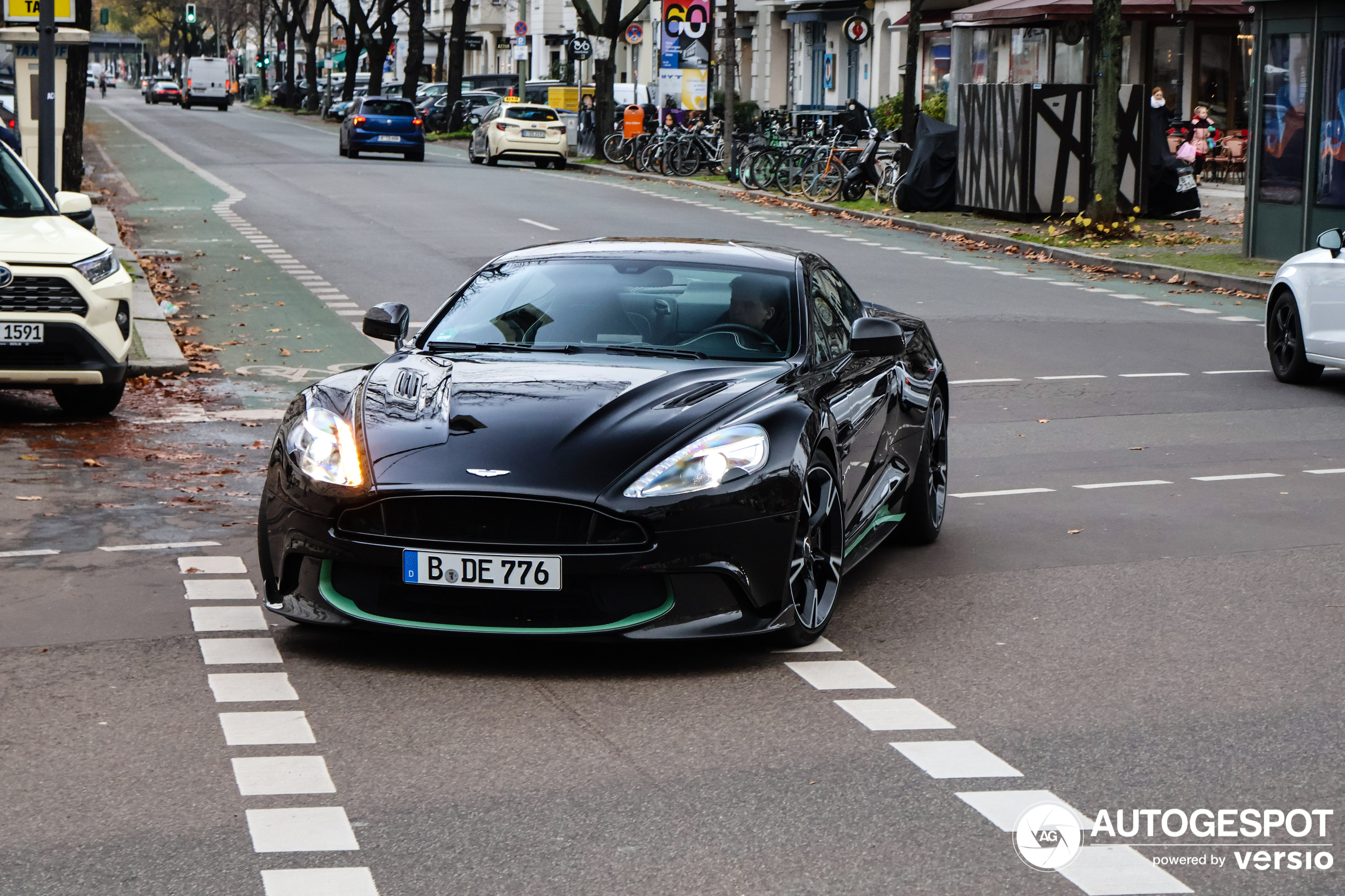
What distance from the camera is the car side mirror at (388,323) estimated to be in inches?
299

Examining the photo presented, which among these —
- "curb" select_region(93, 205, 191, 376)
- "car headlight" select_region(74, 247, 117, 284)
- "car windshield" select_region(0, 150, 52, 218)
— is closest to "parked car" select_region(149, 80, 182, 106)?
"curb" select_region(93, 205, 191, 376)

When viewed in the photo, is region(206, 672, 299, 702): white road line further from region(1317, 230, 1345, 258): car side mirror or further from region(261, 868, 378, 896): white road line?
region(1317, 230, 1345, 258): car side mirror

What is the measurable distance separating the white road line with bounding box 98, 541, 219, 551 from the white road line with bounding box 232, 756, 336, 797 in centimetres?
291

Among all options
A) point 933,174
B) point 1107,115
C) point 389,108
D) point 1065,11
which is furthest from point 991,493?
point 389,108

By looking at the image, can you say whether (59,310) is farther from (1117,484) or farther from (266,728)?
(266,728)

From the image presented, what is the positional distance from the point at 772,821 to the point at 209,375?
9371 millimetres

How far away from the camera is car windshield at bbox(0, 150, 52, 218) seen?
11.5 metres

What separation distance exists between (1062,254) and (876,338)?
1722 centimetres

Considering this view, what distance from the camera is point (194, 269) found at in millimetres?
20328

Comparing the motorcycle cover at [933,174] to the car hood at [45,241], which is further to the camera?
the motorcycle cover at [933,174]

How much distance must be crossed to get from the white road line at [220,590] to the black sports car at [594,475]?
0.79 meters

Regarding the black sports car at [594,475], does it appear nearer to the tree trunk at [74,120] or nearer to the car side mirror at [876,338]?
the car side mirror at [876,338]

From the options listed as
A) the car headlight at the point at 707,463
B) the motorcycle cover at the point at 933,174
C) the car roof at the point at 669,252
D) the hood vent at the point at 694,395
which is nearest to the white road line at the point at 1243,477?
the car roof at the point at 669,252

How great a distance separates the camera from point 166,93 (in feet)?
360
